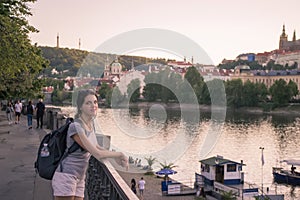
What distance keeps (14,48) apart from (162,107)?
274 feet

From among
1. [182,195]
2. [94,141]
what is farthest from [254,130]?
[94,141]

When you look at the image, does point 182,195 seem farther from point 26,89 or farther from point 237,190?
point 26,89

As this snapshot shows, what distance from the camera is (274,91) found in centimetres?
9281

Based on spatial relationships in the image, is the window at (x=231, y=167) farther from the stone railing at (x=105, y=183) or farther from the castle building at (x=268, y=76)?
the castle building at (x=268, y=76)

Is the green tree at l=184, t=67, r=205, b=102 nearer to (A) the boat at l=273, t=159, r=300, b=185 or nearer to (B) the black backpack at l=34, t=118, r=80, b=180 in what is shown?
(A) the boat at l=273, t=159, r=300, b=185

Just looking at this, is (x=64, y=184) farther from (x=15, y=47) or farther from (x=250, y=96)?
(x=250, y=96)

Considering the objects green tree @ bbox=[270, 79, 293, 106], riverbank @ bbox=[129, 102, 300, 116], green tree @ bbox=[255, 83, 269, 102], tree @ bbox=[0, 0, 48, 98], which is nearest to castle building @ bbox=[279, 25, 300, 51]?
green tree @ bbox=[255, 83, 269, 102]

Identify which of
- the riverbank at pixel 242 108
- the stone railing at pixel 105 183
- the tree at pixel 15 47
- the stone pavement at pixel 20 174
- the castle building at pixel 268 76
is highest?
the castle building at pixel 268 76

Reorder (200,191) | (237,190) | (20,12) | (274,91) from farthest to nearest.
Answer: (274,91) → (237,190) → (200,191) → (20,12)

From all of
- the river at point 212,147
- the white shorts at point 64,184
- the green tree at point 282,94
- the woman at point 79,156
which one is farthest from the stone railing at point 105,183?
the green tree at point 282,94

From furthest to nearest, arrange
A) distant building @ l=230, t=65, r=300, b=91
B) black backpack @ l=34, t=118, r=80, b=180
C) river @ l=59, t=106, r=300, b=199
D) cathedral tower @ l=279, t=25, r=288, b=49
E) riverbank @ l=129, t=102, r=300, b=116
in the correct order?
1. cathedral tower @ l=279, t=25, r=288, b=49
2. distant building @ l=230, t=65, r=300, b=91
3. riverbank @ l=129, t=102, r=300, b=116
4. river @ l=59, t=106, r=300, b=199
5. black backpack @ l=34, t=118, r=80, b=180

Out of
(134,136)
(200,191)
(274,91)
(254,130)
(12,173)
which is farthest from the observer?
(274,91)

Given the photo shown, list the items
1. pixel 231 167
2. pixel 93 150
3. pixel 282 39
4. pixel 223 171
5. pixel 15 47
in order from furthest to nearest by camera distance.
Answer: pixel 282 39 → pixel 223 171 → pixel 231 167 → pixel 15 47 → pixel 93 150

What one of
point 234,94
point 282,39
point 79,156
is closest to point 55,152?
point 79,156
